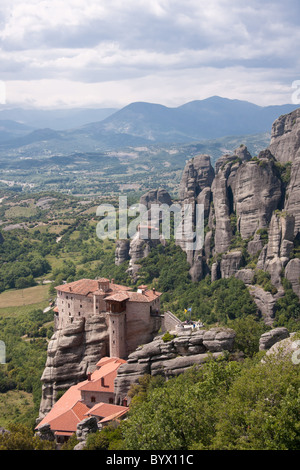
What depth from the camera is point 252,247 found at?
79500mm

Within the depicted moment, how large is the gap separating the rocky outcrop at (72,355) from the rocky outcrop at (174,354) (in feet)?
20.8

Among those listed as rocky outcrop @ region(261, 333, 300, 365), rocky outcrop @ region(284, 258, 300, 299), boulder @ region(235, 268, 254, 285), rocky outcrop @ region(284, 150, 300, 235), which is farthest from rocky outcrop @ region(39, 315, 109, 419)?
rocky outcrop @ region(284, 150, 300, 235)

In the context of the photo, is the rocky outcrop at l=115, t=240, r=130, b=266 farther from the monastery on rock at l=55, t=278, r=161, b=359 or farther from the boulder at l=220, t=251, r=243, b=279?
the monastery on rock at l=55, t=278, r=161, b=359

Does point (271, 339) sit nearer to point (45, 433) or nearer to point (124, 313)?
point (124, 313)

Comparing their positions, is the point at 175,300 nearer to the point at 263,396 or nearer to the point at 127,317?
the point at 127,317

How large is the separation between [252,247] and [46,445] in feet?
169

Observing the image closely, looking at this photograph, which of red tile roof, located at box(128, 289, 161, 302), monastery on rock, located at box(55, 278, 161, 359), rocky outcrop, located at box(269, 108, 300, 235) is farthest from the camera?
rocky outcrop, located at box(269, 108, 300, 235)

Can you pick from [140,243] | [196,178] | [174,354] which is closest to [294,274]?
[174,354]

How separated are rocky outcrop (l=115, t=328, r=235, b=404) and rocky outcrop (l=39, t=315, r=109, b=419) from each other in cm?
634

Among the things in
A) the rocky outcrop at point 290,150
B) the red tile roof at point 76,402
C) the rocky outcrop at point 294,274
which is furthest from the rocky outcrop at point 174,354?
the rocky outcrop at point 290,150

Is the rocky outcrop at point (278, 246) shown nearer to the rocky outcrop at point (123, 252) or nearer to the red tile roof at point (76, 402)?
the red tile roof at point (76, 402)

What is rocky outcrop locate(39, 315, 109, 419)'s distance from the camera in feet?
158

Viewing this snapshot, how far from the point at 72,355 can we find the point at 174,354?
1131 cm

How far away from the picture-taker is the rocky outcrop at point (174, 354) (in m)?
40.8
